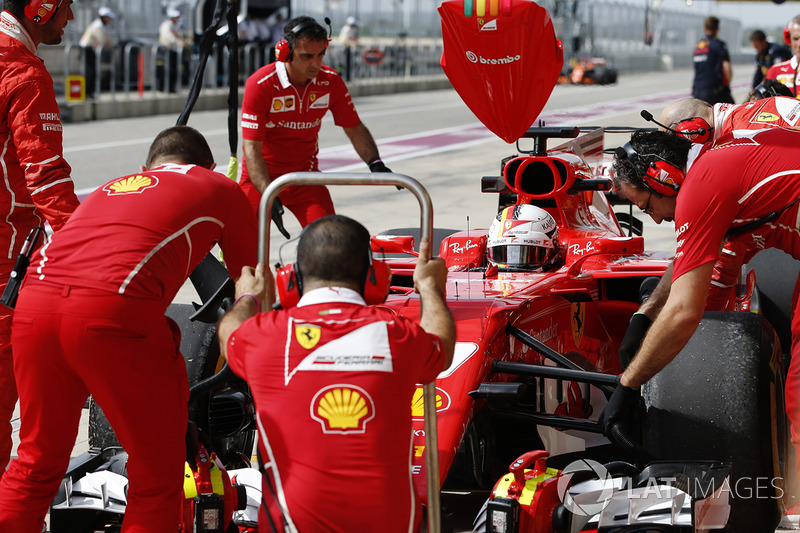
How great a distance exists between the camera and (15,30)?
432 cm

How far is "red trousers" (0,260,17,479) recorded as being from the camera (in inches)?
162

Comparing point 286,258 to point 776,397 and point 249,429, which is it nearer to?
point 249,429

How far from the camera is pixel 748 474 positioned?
4.04 metres

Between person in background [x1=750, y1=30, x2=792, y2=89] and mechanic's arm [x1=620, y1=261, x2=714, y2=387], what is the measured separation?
9840 millimetres

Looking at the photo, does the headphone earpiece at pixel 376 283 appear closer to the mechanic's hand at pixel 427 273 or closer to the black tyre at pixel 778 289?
the mechanic's hand at pixel 427 273

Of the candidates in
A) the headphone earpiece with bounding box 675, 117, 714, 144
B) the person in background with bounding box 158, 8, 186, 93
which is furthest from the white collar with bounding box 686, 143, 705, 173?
the person in background with bounding box 158, 8, 186, 93

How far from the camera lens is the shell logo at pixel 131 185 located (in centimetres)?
353

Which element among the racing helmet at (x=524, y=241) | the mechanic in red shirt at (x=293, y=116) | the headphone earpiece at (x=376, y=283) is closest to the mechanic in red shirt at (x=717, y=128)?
the racing helmet at (x=524, y=241)

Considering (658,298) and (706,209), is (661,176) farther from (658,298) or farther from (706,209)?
(658,298)

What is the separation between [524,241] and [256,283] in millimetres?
2109

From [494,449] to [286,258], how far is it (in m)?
5.08

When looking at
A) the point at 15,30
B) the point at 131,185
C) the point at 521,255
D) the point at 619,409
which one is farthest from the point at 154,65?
the point at 619,409

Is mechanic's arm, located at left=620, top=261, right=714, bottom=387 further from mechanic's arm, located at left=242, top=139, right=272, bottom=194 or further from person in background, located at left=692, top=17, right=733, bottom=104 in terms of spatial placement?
person in background, located at left=692, top=17, right=733, bottom=104

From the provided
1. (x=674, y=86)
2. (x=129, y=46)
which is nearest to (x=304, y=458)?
(x=129, y=46)
